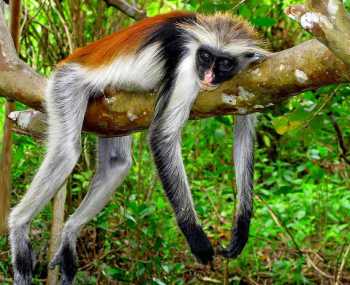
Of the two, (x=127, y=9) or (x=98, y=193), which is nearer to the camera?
(x=98, y=193)

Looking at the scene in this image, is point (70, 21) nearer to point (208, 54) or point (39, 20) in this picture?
point (39, 20)

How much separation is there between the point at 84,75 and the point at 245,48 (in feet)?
4.19

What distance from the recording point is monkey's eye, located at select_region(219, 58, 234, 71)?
4.44 m

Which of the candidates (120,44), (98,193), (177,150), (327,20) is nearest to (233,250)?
(177,150)

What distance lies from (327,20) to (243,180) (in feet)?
8.37

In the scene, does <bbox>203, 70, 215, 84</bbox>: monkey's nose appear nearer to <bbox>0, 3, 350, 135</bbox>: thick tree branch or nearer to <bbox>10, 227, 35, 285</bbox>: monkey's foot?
<bbox>0, 3, 350, 135</bbox>: thick tree branch

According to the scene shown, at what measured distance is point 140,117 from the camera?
455 cm

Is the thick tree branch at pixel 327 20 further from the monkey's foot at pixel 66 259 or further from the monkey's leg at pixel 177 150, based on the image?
the monkey's foot at pixel 66 259

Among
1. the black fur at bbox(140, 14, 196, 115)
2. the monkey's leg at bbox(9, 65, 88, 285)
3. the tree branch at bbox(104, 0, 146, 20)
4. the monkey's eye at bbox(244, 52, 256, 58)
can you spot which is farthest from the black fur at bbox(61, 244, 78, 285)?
the tree branch at bbox(104, 0, 146, 20)

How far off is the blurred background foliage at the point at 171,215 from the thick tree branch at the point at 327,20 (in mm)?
3251

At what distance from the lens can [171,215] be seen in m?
7.84

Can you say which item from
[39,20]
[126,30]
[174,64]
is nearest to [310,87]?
[174,64]

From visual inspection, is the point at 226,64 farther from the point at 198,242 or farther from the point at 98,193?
the point at 98,193

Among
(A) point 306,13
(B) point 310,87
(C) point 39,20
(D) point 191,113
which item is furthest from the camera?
(C) point 39,20
